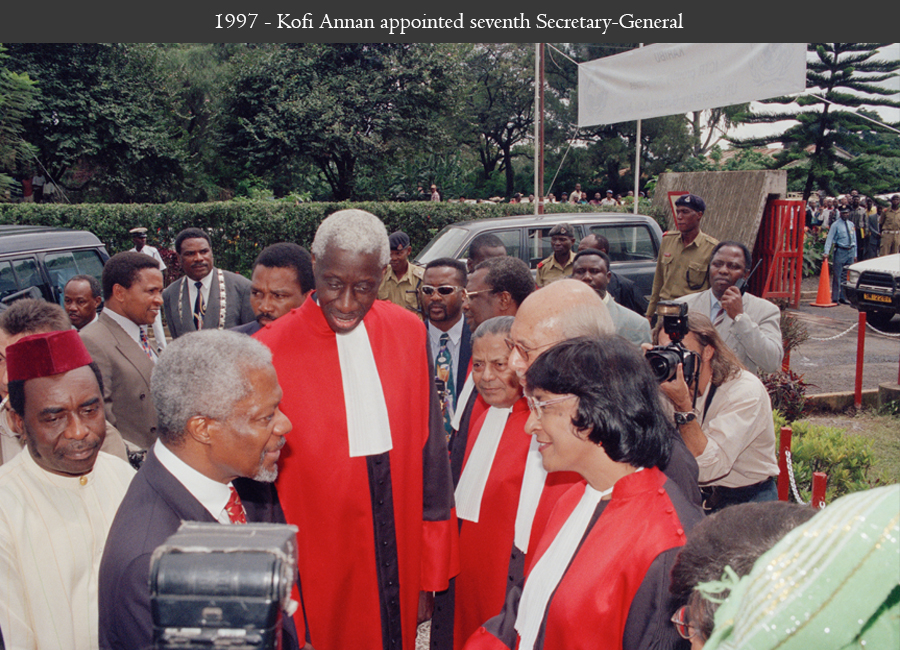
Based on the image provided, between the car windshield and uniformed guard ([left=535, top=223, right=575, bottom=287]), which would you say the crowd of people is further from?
the car windshield

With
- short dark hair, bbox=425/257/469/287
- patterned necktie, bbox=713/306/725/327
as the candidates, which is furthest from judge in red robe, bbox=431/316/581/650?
patterned necktie, bbox=713/306/725/327

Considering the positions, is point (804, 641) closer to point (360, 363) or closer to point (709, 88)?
point (360, 363)

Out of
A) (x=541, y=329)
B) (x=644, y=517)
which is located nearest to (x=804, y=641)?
(x=644, y=517)

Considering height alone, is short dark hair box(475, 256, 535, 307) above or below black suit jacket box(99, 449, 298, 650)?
above

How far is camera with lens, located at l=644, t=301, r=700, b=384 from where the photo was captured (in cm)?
279

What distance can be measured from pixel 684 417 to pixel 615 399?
1.23m

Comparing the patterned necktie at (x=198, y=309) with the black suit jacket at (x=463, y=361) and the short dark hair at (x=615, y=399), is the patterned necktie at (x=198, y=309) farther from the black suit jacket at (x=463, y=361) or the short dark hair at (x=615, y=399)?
the short dark hair at (x=615, y=399)

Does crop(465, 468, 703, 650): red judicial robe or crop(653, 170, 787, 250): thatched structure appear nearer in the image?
crop(465, 468, 703, 650): red judicial robe

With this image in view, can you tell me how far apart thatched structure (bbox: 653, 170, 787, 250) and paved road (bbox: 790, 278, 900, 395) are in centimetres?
208

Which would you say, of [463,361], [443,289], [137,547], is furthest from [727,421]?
[137,547]

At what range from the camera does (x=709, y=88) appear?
7.97m

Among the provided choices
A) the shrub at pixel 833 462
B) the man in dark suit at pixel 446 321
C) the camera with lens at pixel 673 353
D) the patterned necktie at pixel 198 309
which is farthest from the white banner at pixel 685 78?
the patterned necktie at pixel 198 309

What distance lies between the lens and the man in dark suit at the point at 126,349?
12.8 ft

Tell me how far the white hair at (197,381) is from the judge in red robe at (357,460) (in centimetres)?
92
